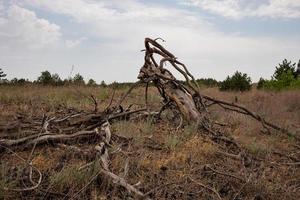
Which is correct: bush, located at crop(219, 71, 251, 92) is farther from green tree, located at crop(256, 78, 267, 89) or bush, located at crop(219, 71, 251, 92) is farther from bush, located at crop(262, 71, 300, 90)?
green tree, located at crop(256, 78, 267, 89)

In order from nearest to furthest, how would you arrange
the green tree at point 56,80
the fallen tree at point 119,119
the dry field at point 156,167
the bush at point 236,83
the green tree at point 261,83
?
1. the dry field at point 156,167
2. the fallen tree at point 119,119
3. the green tree at point 56,80
4. the bush at point 236,83
5. the green tree at point 261,83

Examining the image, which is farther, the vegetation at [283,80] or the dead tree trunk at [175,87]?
the vegetation at [283,80]

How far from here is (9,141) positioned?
390cm

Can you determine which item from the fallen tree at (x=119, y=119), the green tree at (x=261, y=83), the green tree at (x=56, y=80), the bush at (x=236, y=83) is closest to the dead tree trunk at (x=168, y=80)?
the fallen tree at (x=119, y=119)

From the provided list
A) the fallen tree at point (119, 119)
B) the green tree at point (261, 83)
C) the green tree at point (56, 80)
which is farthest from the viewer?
the green tree at point (261, 83)

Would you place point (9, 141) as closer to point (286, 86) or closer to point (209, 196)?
point (209, 196)

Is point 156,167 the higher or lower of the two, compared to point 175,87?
lower

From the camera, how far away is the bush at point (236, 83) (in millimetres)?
18828

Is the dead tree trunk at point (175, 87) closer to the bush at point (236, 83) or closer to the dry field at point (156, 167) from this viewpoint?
the dry field at point (156, 167)

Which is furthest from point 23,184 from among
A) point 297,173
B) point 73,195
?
point 297,173

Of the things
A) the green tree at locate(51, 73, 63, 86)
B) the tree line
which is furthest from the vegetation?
the green tree at locate(51, 73, 63, 86)

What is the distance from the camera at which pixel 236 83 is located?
62.3ft

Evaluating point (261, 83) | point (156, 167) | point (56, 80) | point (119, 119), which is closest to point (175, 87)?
point (119, 119)

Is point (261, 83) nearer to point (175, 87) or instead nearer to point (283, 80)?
point (283, 80)
